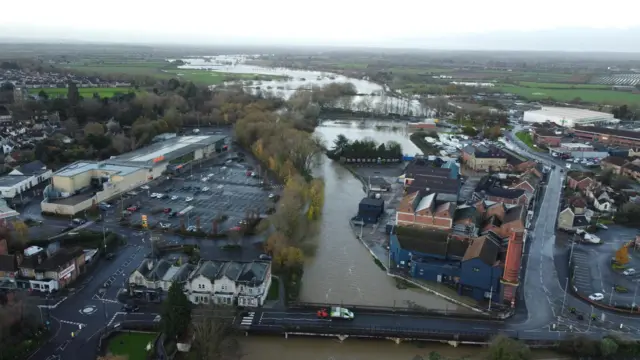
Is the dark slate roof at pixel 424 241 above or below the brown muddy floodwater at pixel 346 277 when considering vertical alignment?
above

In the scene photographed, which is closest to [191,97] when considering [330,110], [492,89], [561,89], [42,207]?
[330,110]

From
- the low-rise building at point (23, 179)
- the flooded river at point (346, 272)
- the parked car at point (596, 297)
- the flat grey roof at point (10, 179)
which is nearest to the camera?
the parked car at point (596, 297)

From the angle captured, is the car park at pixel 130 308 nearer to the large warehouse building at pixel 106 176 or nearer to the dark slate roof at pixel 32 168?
the large warehouse building at pixel 106 176

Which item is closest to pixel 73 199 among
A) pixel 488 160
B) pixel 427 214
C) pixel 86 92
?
pixel 427 214

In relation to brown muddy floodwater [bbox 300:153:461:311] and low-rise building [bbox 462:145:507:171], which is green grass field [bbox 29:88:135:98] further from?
brown muddy floodwater [bbox 300:153:461:311]

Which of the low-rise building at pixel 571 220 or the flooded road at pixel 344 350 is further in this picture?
the low-rise building at pixel 571 220

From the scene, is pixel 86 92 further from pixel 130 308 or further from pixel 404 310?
pixel 404 310

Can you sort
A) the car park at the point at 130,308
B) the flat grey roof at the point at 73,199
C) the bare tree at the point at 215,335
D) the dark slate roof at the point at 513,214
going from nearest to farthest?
the bare tree at the point at 215,335 → the car park at the point at 130,308 → the dark slate roof at the point at 513,214 → the flat grey roof at the point at 73,199

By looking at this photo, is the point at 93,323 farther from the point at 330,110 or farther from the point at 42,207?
the point at 330,110

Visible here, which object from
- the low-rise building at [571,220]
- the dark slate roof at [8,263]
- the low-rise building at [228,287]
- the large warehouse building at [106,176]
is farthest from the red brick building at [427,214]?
the large warehouse building at [106,176]
